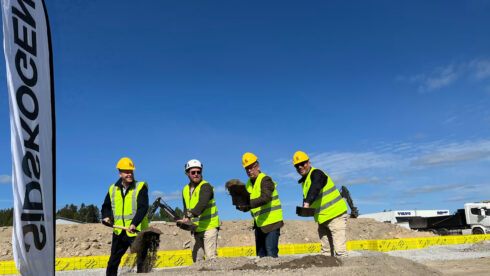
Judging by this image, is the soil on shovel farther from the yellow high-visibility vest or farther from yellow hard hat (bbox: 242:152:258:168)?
yellow hard hat (bbox: 242:152:258:168)

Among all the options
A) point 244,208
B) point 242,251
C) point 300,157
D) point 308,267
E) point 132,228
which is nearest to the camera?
point 308,267

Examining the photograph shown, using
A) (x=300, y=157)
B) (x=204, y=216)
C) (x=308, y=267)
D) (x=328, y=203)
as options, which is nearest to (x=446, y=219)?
(x=328, y=203)

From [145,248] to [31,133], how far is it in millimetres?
2699

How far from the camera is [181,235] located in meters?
22.5

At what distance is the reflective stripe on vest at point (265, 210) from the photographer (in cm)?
582

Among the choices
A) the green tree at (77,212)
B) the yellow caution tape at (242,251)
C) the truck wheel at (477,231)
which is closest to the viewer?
the yellow caution tape at (242,251)

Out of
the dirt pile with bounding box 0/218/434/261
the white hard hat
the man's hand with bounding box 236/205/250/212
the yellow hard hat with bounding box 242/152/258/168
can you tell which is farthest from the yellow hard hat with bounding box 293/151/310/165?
the dirt pile with bounding box 0/218/434/261

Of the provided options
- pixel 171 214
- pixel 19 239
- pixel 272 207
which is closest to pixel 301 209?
pixel 272 207

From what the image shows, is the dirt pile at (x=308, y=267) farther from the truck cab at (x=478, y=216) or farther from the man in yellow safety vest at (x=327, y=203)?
the truck cab at (x=478, y=216)

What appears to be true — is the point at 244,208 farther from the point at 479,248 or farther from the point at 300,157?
the point at 479,248

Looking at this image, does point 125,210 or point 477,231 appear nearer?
point 125,210

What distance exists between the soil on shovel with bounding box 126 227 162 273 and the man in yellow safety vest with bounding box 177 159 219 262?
0.48 m

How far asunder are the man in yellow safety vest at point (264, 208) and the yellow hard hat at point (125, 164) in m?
1.66

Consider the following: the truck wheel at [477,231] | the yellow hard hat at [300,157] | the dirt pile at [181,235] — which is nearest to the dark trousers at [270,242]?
the yellow hard hat at [300,157]
